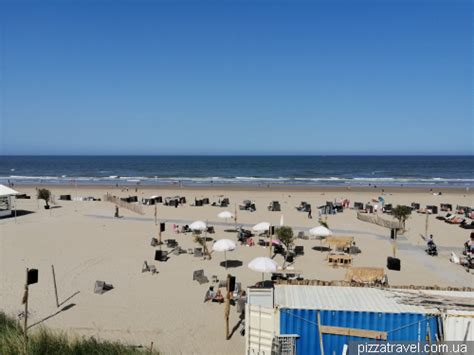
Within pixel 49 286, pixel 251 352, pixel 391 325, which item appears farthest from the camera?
pixel 49 286

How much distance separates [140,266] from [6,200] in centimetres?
1648

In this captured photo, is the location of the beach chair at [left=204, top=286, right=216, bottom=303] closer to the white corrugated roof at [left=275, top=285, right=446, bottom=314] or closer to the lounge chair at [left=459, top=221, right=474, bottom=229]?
the white corrugated roof at [left=275, top=285, right=446, bottom=314]

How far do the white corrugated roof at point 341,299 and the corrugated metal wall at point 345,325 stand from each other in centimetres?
11

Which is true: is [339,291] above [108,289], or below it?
above

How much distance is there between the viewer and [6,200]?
92.6 ft

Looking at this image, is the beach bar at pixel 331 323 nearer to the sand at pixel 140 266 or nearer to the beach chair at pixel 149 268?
the sand at pixel 140 266

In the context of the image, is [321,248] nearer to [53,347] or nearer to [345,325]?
[345,325]

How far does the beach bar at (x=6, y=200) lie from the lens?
2645 centimetres

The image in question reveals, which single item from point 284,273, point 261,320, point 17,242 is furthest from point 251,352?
point 17,242

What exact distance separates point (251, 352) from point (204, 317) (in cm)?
304

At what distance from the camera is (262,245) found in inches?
800

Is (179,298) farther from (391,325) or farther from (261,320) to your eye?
(391,325)

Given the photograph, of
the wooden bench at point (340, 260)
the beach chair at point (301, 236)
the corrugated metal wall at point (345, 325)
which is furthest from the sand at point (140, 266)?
the corrugated metal wall at point (345, 325)

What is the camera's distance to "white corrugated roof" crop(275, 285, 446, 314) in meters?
8.57
